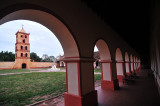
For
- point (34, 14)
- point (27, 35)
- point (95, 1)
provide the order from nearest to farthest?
point (34, 14) → point (95, 1) → point (27, 35)

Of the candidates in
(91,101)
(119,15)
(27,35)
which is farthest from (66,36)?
(27,35)

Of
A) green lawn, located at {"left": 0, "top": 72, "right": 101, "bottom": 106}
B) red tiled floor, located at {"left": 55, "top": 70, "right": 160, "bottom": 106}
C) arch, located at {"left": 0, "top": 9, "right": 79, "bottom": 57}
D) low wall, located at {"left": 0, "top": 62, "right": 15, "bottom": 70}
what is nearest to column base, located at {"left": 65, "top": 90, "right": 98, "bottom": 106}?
red tiled floor, located at {"left": 55, "top": 70, "right": 160, "bottom": 106}

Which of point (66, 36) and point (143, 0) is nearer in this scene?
point (66, 36)

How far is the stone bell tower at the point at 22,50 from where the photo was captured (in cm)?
2864

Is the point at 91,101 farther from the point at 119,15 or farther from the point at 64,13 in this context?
the point at 119,15

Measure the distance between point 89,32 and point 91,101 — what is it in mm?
2800

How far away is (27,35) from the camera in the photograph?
30.4 m

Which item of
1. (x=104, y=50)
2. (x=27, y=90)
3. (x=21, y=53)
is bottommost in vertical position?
(x=27, y=90)

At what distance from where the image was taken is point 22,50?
2953cm

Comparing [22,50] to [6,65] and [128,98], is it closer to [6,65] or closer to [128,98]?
[6,65]

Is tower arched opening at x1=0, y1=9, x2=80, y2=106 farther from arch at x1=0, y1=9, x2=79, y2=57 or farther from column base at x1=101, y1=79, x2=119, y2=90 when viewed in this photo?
column base at x1=101, y1=79, x2=119, y2=90

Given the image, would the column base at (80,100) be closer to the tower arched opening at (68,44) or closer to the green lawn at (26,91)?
the tower arched opening at (68,44)

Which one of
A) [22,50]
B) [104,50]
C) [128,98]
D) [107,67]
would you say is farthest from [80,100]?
[22,50]

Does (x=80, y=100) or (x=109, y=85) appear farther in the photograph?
(x=109, y=85)
